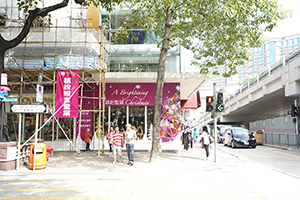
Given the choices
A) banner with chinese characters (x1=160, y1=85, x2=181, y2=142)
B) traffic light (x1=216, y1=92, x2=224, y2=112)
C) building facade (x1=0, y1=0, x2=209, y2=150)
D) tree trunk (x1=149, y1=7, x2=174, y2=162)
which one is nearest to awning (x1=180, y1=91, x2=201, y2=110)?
building facade (x1=0, y1=0, x2=209, y2=150)

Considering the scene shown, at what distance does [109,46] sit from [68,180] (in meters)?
10.8

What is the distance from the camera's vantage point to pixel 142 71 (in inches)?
679

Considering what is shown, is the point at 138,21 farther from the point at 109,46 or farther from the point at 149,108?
the point at 149,108

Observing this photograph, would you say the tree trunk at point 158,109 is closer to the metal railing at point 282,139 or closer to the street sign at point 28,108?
the street sign at point 28,108

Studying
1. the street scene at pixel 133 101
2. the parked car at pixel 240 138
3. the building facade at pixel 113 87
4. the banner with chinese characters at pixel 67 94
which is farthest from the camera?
the parked car at pixel 240 138

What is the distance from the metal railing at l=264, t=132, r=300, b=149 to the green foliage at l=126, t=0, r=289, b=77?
425 inches

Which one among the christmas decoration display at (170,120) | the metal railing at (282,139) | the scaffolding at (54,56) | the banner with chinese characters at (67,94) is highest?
the scaffolding at (54,56)

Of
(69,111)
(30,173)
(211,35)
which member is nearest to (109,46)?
(69,111)

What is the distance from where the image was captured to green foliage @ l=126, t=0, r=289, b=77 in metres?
11.5

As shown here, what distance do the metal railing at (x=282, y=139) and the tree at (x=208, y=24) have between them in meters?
10.8

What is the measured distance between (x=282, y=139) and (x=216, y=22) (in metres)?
16.0

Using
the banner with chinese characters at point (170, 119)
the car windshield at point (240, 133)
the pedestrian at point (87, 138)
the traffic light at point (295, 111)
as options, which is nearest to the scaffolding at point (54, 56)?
the pedestrian at point (87, 138)

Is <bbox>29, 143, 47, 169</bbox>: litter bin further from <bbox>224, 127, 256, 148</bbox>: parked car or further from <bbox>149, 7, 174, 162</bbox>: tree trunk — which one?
<bbox>224, 127, 256, 148</bbox>: parked car

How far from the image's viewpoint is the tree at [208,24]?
11.5 meters
